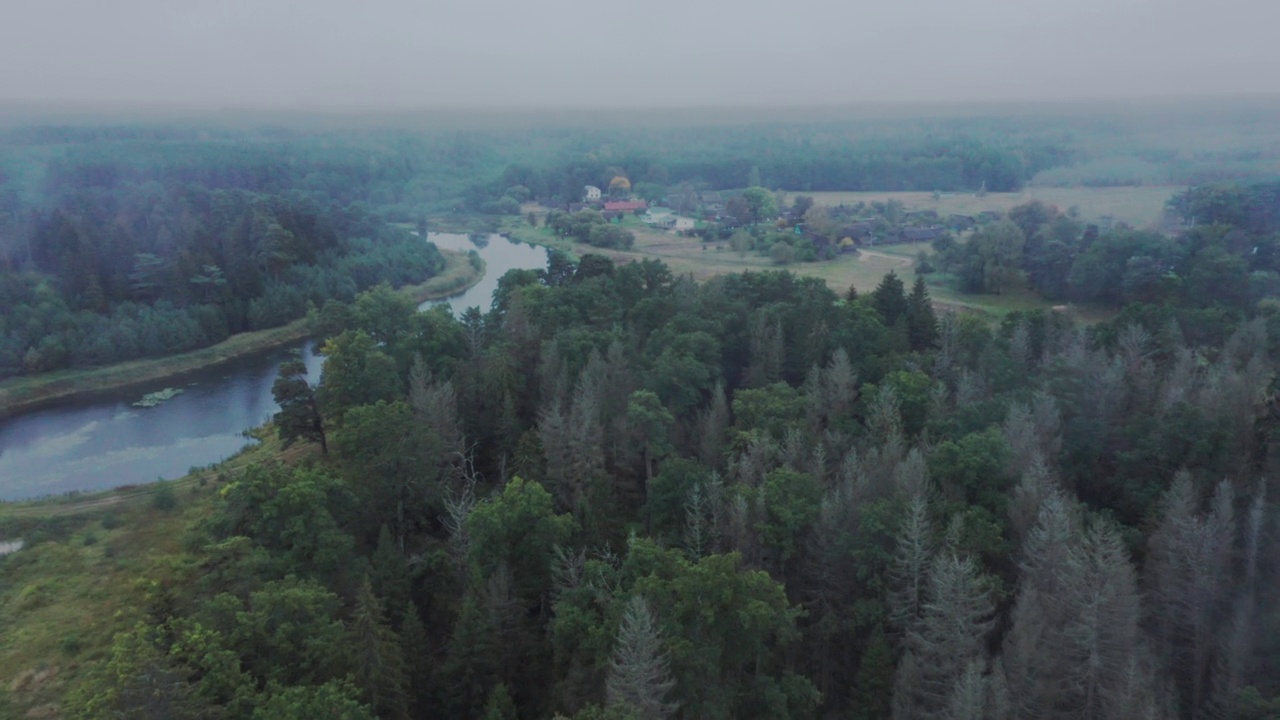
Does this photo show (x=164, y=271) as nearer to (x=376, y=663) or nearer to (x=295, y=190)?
(x=295, y=190)

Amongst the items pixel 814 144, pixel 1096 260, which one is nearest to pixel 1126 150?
pixel 1096 260

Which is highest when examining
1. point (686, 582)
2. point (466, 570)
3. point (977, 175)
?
point (977, 175)

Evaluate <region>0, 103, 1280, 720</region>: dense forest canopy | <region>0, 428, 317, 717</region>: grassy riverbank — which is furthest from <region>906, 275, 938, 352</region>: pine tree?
<region>0, 428, 317, 717</region>: grassy riverbank

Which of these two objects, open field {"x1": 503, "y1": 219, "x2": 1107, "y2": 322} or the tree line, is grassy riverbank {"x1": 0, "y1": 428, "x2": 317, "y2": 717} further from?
open field {"x1": 503, "y1": 219, "x2": 1107, "y2": 322}

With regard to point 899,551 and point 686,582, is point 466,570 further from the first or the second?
point 899,551

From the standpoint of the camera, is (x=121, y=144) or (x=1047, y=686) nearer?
(x=1047, y=686)

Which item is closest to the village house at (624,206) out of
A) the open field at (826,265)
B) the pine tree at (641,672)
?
the open field at (826,265)

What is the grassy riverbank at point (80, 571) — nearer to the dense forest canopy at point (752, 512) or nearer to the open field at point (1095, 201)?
the dense forest canopy at point (752, 512)

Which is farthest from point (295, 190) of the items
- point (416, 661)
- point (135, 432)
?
point (416, 661)
